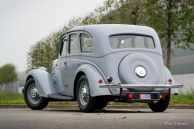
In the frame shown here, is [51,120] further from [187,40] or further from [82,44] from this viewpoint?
[187,40]

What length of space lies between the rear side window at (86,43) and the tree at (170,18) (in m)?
17.5

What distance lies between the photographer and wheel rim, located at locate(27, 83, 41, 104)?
14.6 m

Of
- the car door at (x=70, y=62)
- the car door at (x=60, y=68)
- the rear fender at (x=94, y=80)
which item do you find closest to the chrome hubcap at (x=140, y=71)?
the rear fender at (x=94, y=80)

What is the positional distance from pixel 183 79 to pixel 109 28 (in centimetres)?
4008

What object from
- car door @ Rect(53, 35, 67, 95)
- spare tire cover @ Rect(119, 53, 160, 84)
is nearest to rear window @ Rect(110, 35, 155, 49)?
spare tire cover @ Rect(119, 53, 160, 84)

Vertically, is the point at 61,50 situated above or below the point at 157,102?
above

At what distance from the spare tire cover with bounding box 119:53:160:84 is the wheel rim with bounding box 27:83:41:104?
10.7ft

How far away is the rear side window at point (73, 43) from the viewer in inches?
536

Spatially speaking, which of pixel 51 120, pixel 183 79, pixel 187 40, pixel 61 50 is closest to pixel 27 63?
pixel 183 79

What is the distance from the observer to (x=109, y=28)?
13.1 meters

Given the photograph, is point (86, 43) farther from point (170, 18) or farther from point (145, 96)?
point (170, 18)

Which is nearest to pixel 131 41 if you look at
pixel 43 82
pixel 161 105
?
pixel 161 105

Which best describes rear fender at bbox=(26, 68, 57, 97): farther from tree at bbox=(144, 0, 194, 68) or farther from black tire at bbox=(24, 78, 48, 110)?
tree at bbox=(144, 0, 194, 68)

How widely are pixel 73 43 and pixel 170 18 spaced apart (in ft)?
58.0
